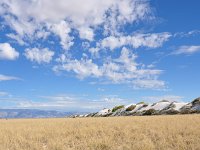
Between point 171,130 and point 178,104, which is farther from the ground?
point 178,104

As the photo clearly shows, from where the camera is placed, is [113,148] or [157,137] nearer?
[113,148]

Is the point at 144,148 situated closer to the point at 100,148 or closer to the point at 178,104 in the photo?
the point at 100,148

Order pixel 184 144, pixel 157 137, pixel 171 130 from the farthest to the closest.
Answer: pixel 171 130, pixel 157 137, pixel 184 144

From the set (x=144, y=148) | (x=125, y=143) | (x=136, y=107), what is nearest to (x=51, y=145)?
(x=125, y=143)

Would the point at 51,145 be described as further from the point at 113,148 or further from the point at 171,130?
the point at 171,130

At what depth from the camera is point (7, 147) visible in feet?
56.3

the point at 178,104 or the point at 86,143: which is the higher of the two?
the point at 178,104

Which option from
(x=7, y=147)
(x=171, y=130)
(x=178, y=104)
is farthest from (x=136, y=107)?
(x=7, y=147)

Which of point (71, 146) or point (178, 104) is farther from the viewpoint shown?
point (178, 104)

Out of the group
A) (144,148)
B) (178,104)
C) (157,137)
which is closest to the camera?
(144,148)

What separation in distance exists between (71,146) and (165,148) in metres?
5.07

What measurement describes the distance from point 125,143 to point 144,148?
255 centimetres

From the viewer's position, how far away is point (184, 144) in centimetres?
1570

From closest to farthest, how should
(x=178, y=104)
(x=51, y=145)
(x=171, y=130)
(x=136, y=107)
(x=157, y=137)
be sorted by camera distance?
(x=51, y=145) < (x=157, y=137) < (x=171, y=130) < (x=178, y=104) < (x=136, y=107)
